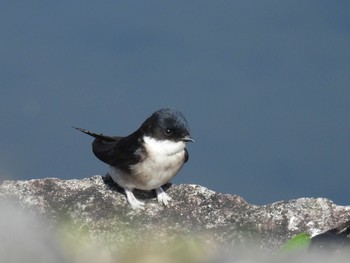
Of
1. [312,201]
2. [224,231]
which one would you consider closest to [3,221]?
[224,231]

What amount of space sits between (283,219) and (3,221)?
4.22 meters

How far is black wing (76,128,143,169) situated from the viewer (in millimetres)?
6082

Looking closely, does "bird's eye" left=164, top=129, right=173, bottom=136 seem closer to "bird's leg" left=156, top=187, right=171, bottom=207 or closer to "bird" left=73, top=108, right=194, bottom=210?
"bird" left=73, top=108, right=194, bottom=210

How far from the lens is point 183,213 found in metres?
5.58

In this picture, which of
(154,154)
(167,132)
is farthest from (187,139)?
(154,154)

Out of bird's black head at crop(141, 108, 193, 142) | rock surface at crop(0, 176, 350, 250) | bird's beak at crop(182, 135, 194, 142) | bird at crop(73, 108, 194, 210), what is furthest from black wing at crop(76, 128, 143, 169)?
bird's beak at crop(182, 135, 194, 142)

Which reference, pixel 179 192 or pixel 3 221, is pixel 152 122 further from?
pixel 3 221

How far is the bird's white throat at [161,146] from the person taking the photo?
6.12m

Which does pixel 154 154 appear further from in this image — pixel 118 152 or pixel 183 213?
pixel 183 213

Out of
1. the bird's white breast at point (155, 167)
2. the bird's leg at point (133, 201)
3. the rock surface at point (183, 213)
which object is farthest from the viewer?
the bird's white breast at point (155, 167)

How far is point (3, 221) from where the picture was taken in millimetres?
1031

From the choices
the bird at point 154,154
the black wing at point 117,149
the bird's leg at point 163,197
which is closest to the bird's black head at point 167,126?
the bird at point 154,154

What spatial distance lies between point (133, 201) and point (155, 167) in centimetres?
45

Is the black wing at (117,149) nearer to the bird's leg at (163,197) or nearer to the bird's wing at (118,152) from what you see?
the bird's wing at (118,152)
